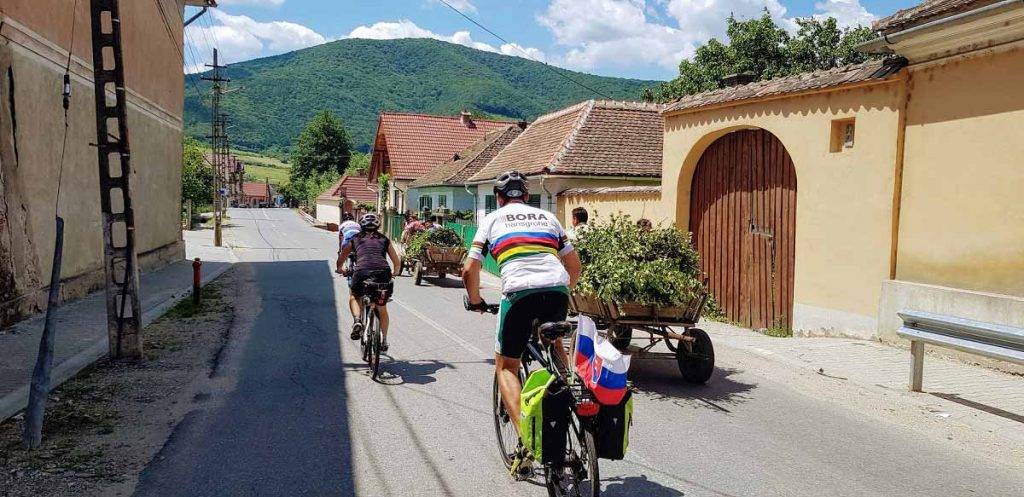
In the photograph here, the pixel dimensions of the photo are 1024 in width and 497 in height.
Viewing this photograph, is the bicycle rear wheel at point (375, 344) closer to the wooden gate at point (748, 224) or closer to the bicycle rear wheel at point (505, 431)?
the bicycle rear wheel at point (505, 431)

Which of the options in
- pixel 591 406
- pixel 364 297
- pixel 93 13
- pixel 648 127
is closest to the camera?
pixel 591 406

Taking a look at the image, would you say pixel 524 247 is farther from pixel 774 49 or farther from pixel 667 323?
pixel 774 49

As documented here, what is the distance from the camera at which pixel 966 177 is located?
28.0 ft

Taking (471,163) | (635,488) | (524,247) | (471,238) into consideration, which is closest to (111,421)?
(524,247)

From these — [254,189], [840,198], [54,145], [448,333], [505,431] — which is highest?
[254,189]

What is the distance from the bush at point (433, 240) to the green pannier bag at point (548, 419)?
558 inches

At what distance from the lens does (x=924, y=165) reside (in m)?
9.06

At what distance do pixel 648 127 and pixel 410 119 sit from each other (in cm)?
2288

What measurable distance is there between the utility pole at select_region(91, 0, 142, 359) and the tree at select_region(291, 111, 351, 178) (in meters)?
88.3

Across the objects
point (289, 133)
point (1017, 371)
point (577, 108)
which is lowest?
point (1017, 371)

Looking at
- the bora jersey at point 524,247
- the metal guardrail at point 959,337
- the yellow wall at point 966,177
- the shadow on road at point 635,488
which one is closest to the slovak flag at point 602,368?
the bora jersey at point 524,247

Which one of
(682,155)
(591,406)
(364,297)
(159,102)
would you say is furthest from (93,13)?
(159,102)

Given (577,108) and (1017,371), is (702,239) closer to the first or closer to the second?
(1017,371)

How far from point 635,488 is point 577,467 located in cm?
77
